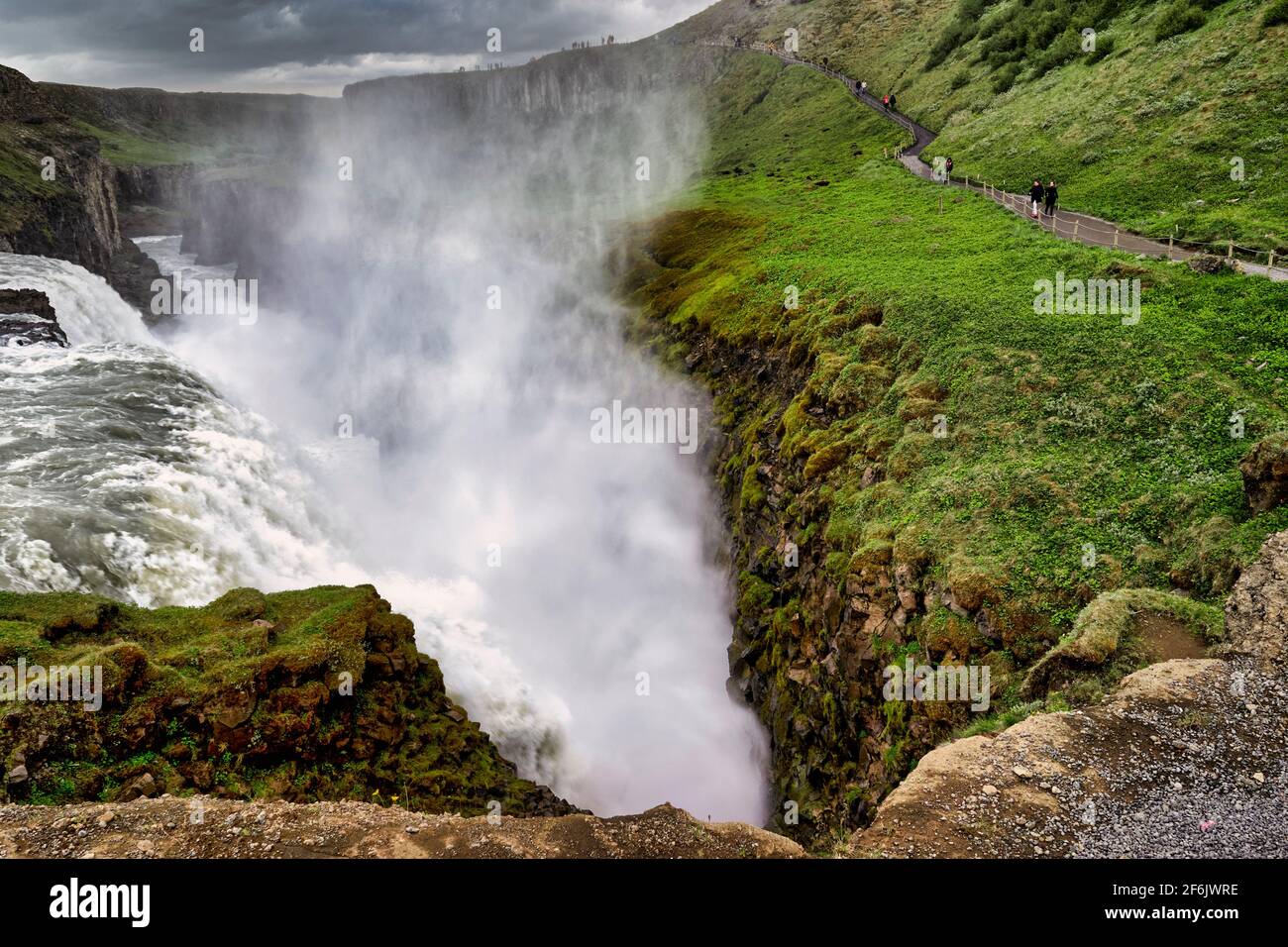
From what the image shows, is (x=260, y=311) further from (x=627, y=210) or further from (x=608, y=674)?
(x=608, y=674)

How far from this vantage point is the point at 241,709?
50.3 feet

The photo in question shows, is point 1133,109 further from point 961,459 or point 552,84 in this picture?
point 552,84

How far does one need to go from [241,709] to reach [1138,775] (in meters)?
17.1

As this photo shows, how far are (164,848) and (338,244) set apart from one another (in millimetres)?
107446

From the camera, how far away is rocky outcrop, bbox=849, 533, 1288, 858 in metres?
9.71

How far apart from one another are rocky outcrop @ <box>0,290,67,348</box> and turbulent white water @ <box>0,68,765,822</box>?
73.7 inches

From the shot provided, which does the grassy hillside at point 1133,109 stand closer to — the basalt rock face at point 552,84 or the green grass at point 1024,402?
the green grass at point 1024,402

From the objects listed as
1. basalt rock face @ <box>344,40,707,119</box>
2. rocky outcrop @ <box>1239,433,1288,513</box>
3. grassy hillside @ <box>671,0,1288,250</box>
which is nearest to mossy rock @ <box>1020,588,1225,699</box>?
rocky outcrop @ <box>1239,433,1288,513</box>

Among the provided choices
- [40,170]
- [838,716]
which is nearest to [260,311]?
[40,170]

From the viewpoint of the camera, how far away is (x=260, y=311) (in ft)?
317

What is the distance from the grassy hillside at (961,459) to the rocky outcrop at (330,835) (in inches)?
289

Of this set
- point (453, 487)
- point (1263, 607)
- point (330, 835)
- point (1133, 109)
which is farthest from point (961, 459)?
point (453, 487)

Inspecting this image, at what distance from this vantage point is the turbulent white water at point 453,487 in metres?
26.4

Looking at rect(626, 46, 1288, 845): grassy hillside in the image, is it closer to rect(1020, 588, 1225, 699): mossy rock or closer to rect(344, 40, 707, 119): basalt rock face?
rect(1020, 588, 1225, 699): mossy rock
